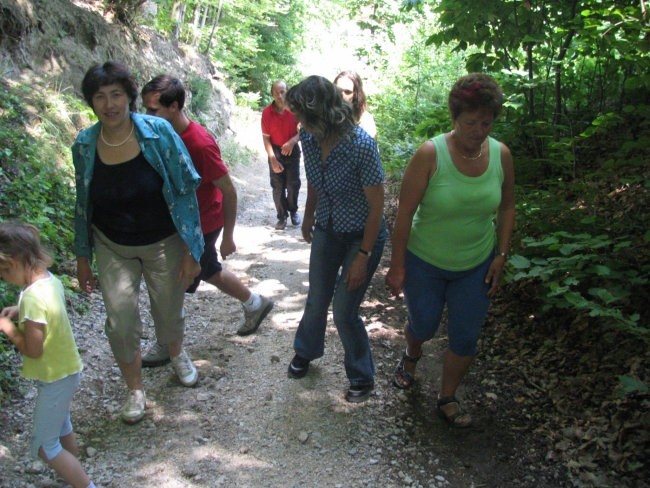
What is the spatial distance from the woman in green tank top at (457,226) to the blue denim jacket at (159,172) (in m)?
1.23

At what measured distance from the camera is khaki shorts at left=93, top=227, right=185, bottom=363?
3037 millimetres

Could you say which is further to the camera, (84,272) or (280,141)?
(280,141)

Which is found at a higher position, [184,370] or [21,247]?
[21,247]

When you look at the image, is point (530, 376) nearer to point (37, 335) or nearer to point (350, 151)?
point (350, 151)

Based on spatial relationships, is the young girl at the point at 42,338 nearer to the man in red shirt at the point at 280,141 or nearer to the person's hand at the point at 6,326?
the person's hand at the point at 6,326

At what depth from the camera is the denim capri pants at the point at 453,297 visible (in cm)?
299

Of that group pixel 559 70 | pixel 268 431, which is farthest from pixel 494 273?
pixel 559 70

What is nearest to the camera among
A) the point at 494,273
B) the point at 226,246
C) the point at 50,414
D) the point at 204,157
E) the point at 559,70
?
the point at 50,414

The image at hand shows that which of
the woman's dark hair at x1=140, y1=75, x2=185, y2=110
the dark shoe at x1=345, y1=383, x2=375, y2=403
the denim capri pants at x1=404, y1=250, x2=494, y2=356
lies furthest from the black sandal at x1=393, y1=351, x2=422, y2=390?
the woman's dark hair at x1=140, y1=75, x2=185, y2=110

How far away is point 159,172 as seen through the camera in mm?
2922

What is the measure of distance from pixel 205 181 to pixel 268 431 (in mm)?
1707

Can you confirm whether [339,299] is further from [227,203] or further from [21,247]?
[21,247]

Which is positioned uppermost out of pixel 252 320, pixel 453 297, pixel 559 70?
pixel 559 70

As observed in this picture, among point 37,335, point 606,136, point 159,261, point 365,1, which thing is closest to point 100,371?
point 159,261
